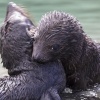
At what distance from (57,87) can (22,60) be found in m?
0.40

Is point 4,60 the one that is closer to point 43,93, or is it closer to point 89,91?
point 43,93

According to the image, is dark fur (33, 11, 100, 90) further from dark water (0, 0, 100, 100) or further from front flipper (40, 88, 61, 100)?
dark water (0, 0, 100, 100)

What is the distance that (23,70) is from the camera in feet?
14.8

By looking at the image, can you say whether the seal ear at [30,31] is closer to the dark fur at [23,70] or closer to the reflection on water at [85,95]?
the dark fur at [23,70]

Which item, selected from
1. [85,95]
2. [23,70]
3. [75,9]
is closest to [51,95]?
[23,70]

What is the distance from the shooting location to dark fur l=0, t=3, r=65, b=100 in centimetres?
435

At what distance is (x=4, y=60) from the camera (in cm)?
469

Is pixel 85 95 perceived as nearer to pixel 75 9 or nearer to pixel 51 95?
pixel 51 95

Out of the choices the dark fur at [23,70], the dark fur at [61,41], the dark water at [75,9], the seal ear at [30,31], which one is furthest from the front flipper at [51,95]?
the dark water at [75,9]

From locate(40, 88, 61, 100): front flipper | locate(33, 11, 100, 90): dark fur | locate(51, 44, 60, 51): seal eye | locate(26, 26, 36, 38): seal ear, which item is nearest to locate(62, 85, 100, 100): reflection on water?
locate(33, 11, 100, 90): dark fur

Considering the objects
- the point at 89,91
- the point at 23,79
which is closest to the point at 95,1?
the point at 89,91

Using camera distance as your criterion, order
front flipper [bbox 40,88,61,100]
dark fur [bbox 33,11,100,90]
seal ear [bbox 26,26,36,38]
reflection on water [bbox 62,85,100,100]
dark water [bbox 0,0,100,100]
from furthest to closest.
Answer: dark water [bbox 0,0,100,100] → reflection on water [bbox 62,85,100,100] → seal ear [bbox 26,26,36,38] → dark fur [bbox 33,11,100,90] → front flipper [bbox 40,88,61,100]

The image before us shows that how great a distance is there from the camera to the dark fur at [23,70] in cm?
435

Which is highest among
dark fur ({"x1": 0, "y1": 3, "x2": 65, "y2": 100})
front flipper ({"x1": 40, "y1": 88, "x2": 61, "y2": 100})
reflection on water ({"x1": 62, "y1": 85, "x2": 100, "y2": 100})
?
dark fur ({"x1": 0, "y1": 3, "x2": 65, "y2": 100})
